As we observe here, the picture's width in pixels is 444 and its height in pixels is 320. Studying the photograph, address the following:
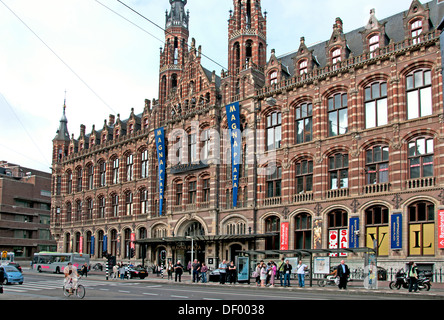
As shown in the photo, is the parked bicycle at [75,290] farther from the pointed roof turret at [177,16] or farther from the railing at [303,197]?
the pointed roof turret at [177,16]

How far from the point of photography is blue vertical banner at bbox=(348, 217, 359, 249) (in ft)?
116

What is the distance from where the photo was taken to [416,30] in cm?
3484

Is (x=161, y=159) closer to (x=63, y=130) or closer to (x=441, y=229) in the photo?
(x=441, y=229)

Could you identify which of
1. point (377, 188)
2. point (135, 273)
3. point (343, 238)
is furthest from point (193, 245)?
point (377, 188)

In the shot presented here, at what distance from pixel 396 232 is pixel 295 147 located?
1128cm

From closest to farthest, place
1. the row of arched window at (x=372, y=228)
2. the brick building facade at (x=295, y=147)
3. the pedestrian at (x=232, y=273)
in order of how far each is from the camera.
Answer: the pedestrian at (x=232, y=273) < the row of arched window at (x=372, y=228) < the brick building facade at (x=295, y=147)

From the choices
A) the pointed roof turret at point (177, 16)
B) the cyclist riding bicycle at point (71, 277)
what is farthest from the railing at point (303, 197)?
the pointed roof turret at point (177, 16)

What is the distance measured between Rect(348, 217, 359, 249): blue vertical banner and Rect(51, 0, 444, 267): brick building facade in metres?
0.10

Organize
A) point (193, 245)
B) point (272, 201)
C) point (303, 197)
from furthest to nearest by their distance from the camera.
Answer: point (193, 245) → point (272, 201) → point (303, 197)

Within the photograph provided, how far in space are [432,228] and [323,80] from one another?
14448 millimetres

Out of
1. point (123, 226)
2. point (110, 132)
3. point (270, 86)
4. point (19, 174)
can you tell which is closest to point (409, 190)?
point (270, 86)

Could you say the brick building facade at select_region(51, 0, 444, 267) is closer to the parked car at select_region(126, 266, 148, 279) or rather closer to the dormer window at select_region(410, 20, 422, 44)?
the dormer window at select_region(410, 20, 422, 44)

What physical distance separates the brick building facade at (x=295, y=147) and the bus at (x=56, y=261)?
5.63 metres

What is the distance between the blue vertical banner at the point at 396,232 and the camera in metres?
32.9
